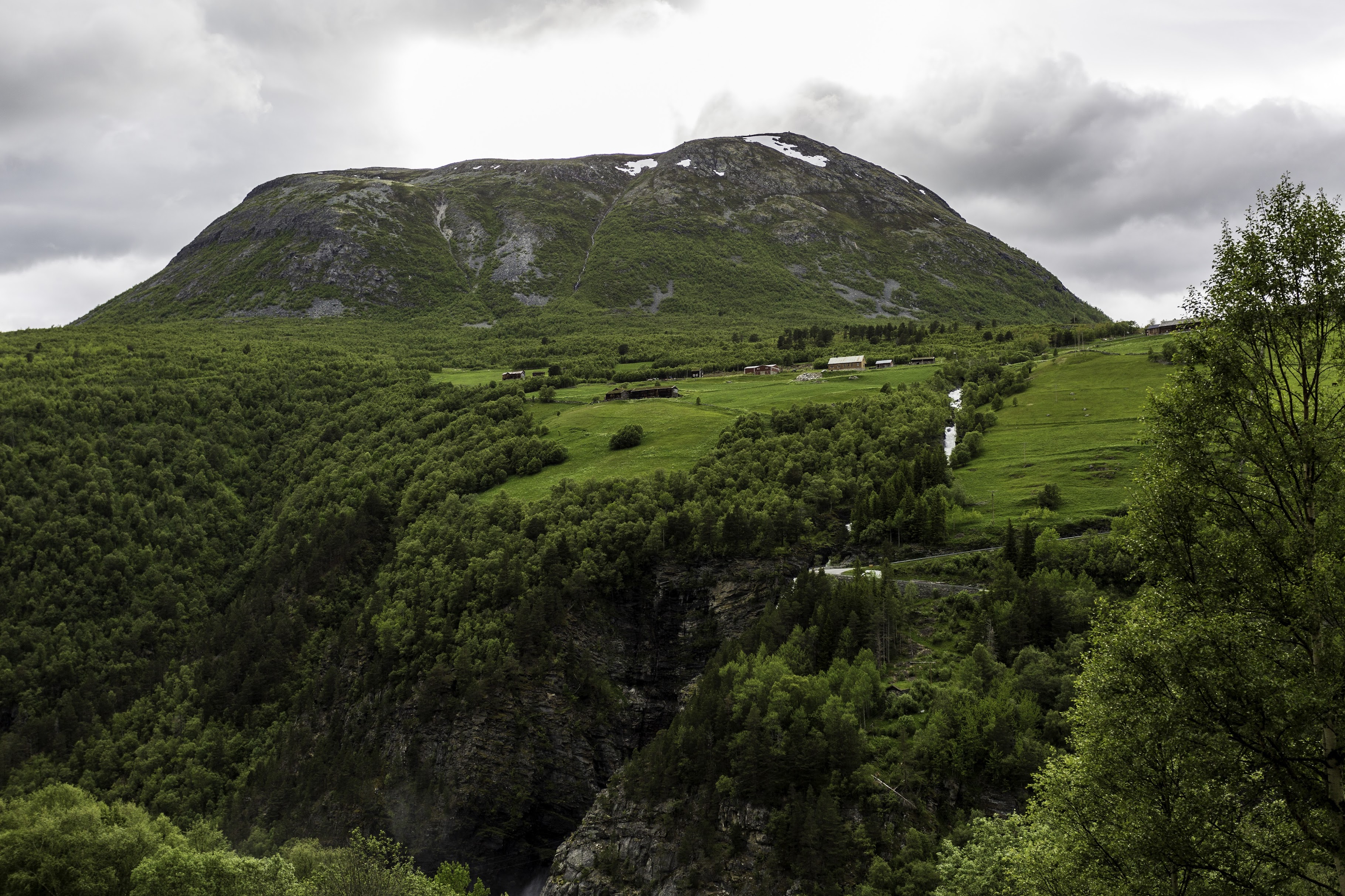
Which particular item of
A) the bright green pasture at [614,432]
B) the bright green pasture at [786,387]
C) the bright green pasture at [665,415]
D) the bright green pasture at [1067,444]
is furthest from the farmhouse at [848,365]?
the bright green pasture at [614,432]

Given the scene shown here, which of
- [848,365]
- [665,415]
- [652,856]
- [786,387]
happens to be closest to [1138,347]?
[848,365]

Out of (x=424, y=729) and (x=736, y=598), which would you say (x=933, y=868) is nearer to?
(x=736, y=598)

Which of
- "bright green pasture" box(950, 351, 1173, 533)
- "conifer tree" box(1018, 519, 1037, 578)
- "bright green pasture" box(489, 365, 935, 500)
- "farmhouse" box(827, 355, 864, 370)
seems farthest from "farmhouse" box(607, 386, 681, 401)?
"conifer tree" box(1018, 519, 1037, 578)

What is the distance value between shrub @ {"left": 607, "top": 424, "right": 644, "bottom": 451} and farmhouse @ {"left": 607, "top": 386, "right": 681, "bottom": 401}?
32344 millimetres

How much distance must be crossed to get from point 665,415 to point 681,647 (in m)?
60.7

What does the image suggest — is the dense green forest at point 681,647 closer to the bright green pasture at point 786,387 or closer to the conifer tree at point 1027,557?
the conifer tree at point 1027,557

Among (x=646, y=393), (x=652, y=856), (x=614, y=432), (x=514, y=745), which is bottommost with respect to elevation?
(x=514, y=745)

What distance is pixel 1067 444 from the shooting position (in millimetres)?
125688

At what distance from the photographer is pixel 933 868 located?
48250 mm

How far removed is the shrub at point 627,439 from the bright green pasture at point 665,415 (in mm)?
1083

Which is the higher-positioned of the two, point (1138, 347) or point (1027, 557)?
point (1138, 347)

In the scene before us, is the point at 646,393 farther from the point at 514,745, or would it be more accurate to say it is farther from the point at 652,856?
the point at 652,856

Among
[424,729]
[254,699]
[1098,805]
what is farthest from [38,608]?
[1098,805]

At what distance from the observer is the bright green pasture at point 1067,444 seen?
102562 mm
